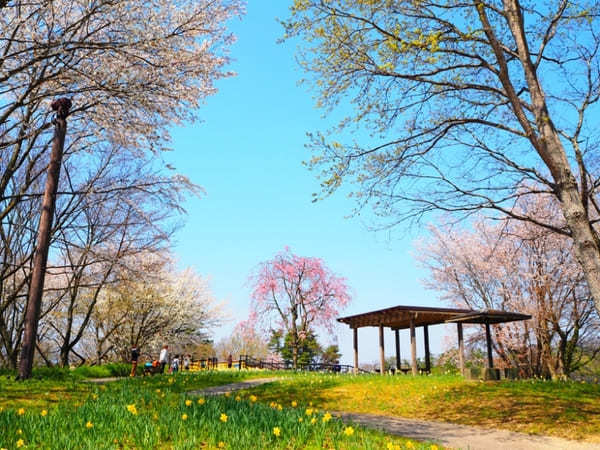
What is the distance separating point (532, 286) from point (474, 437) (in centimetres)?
1505

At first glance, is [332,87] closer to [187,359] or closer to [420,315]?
[420,315]

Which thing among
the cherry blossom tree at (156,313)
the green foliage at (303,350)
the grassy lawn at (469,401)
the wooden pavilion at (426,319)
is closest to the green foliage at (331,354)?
the green foliage at (303,350)

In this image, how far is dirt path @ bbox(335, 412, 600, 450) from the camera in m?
7.21

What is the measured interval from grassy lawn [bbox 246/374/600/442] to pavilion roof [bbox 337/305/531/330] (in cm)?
354

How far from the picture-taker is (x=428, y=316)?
66.3 ft

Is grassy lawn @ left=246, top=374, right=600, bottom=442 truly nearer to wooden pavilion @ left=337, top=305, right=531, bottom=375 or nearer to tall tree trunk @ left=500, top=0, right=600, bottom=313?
tall tree trunk @ left=500, top=0, right=600, bottom=313

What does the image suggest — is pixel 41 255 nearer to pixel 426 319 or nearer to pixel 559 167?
pixel 559 167

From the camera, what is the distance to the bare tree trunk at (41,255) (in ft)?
38.5

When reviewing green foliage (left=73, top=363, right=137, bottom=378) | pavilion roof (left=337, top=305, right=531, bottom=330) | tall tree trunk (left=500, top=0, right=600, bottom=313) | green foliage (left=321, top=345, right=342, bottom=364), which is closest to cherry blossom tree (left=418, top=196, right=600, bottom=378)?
pavilion roof (left=337, top=305, right=531, bottom=330)

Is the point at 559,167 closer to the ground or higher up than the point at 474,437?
higher up

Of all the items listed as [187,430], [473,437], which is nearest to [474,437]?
[473,437]

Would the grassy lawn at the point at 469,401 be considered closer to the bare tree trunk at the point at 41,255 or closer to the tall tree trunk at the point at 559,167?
the tall tree trunk at the point at 559,167

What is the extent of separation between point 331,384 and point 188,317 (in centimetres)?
2115

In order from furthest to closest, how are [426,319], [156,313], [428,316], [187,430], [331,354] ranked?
1. [331,354]
2. [156,313]
3. [426,319]
4. [428,316]
5. [187,430]
